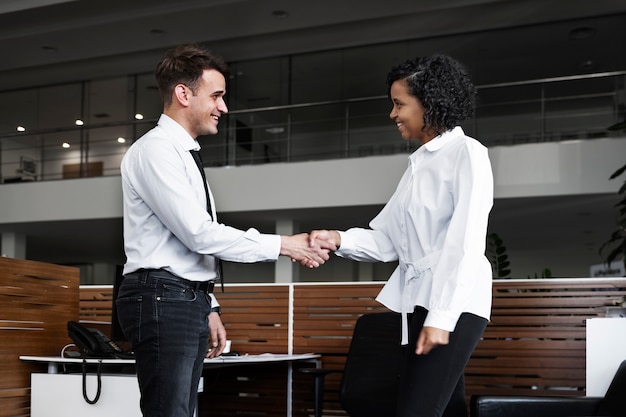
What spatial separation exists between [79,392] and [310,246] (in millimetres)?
1775

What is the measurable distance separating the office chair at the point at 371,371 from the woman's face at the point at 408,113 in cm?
190

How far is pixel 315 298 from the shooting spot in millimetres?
4934

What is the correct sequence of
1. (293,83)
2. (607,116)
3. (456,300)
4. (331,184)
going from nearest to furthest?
1. (456,300)
2. (331,184)
3. (293,83)
4. (607,116)

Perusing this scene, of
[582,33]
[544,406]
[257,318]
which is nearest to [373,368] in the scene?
[544,406]

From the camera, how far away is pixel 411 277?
78.5 inches

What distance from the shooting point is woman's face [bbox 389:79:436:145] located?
81.4 inches

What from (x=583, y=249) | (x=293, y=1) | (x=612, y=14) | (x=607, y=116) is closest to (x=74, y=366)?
(x=293, y=1)

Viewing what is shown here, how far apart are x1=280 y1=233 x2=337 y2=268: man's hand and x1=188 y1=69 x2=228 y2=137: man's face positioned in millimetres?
412

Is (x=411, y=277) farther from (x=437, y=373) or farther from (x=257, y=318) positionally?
(x=257, y=318)

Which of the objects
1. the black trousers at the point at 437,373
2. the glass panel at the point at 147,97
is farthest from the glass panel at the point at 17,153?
the black trousers at the point at 437,373

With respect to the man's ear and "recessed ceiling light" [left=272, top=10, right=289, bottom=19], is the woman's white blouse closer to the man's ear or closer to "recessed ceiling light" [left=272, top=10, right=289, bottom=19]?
the man's ear

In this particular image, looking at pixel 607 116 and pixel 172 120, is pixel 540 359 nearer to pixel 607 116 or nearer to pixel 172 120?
pixel 172 120

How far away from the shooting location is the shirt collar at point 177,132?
218 cm

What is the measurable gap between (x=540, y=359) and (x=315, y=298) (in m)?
1.44
